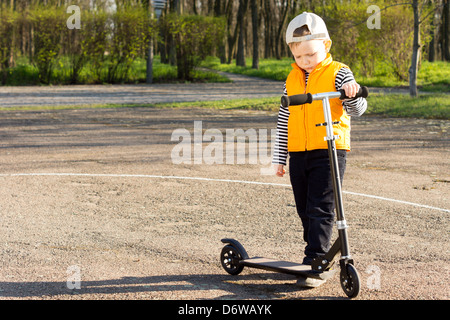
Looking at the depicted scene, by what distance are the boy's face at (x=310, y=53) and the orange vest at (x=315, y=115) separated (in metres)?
0.05

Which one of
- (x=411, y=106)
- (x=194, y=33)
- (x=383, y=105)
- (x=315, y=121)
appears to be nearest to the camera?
(x=315, y=121)

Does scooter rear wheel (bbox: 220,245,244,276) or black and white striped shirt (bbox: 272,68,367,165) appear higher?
black and white striped shirt (bbox: 272,68,367,165)

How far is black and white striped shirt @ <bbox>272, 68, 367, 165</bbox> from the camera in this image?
3.99 m

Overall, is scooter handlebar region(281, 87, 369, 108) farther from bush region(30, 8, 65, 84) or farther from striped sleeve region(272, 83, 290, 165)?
bush region(30, 8, 65, 84)

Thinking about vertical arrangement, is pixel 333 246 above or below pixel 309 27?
below

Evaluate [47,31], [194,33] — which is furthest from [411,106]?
[47,31]

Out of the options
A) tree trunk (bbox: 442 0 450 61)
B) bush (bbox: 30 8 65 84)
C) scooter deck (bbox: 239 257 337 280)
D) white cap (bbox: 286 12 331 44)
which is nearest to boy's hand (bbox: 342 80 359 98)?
white cap (bbox: 286 12 331 44)

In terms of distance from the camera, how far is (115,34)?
24.2 metres

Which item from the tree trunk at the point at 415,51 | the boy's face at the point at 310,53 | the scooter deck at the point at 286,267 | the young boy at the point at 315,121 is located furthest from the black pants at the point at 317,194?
the tree trunk at the point at 415,51

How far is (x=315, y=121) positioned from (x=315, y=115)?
38 mm

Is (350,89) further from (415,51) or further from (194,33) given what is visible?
(194,33)

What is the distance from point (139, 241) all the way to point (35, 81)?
2144 centimetres

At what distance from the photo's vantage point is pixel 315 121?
4.01 m
